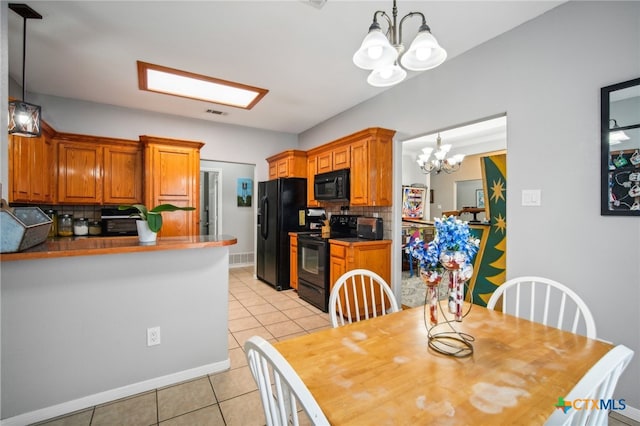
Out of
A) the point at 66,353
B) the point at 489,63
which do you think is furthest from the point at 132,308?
the point at 489,63

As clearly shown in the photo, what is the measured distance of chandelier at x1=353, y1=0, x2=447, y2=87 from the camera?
133 cm

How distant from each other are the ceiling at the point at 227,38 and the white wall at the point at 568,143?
9.9 inches

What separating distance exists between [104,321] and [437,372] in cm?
208

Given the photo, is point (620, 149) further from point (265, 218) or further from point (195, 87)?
point (265, 218)

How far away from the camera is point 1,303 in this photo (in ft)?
5.43

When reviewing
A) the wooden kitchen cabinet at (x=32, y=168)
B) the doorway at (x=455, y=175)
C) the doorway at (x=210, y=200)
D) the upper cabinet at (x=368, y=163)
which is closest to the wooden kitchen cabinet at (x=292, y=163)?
the upper cabinet at (x=368, y=163)

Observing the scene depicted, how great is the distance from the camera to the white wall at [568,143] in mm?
1842

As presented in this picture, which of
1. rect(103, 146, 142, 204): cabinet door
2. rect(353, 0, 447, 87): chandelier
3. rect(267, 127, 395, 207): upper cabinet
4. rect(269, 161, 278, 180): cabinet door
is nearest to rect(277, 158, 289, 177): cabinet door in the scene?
rect(269, 161, 278, 180): cabinet door

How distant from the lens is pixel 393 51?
1405 millimetres

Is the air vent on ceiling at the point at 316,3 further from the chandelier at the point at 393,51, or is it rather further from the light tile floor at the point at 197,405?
the light tile floor at the point at 197,405

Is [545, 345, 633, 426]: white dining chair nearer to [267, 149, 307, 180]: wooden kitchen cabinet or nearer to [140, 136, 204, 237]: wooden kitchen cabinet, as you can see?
[267, 149, 307, 180]: wooden kitchen cabinet

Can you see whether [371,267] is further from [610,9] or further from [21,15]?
[21,15]

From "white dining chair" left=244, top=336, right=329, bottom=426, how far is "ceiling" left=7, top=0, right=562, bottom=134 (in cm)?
232

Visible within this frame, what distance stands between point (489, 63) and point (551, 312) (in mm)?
2159
